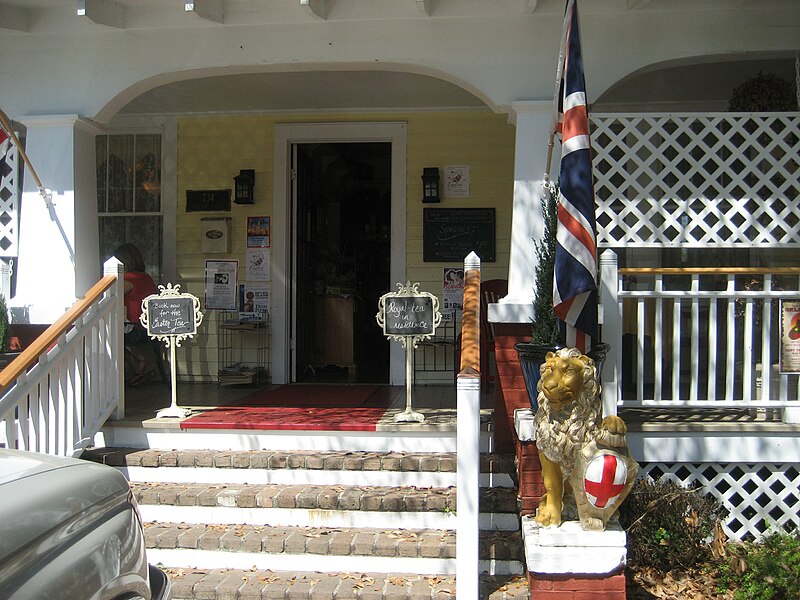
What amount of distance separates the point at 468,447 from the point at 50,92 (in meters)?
4.50

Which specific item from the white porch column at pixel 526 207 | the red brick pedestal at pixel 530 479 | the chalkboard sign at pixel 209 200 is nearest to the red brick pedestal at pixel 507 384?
the white porch column at pixel 526 207

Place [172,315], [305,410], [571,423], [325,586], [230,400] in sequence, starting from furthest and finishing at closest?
[230,400], [305,410], [172,315], [325,586], [571,423]

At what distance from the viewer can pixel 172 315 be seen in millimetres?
5688

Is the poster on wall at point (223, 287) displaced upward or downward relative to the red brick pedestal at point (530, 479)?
upward

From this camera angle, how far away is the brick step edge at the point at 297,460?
192 inches

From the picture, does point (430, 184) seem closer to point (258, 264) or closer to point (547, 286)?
point (258, 264)

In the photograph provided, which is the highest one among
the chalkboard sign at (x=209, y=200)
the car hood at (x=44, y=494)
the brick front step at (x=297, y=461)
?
the chalkboard sign at (x=209, y=200)

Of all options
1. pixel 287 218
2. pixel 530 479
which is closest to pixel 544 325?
pixel 530 479

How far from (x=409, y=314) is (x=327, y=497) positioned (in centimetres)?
154

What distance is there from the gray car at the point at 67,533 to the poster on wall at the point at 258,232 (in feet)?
18.7

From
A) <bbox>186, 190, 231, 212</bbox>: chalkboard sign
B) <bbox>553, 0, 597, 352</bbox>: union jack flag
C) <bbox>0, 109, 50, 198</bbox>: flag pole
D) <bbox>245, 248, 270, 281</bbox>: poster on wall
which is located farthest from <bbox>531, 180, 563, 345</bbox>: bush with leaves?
<bbox>186, 190, 231, 212</bbox>: chalkboard sign

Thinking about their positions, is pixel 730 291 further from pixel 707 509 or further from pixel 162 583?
pixel 162 583

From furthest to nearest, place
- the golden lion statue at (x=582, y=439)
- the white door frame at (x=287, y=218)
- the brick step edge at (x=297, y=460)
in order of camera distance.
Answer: the white door frame at (x=287, y=218)
the brick step edge at (x=297, y=460)
the golden lion statue at (x=582, y=439)

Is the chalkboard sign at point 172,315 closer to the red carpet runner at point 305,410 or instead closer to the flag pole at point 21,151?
the red carpet runner at point 305,410
